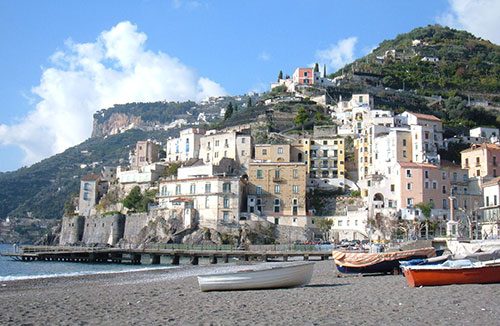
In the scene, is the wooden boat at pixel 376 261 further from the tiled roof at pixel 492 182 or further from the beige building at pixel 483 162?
the beige building at pixel 483 162

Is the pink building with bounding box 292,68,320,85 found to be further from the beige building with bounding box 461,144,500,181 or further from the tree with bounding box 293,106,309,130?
the beige building with bounding box 461,144,500,181

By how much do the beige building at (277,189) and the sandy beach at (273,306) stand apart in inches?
1602

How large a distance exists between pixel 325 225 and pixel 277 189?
7.47 meters

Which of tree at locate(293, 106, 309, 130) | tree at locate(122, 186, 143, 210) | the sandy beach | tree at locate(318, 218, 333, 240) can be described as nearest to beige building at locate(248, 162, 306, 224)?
tree at locate(318, 218, 333, 240)

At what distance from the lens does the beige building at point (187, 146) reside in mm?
87000

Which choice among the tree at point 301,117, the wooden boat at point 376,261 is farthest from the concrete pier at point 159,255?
the tree at point 301,117

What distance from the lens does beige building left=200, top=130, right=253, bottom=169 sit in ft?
248

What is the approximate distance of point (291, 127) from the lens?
86.4 m

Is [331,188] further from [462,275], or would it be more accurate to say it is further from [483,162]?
[462,275]

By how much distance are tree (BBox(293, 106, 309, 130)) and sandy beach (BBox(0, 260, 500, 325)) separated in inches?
2428

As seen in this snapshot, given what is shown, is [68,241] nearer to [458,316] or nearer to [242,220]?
[242,220]

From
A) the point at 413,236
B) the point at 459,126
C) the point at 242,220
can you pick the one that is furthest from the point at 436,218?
the point at 459,126

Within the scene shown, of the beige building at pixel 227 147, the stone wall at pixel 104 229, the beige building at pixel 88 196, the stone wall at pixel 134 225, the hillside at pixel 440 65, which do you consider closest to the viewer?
the stone wall at pixel 134 225

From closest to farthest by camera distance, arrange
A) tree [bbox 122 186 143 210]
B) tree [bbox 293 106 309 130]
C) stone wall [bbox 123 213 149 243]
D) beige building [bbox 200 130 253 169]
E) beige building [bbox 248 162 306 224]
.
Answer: beige building [bbox 248 162 306 224]
stone wall [bbox 123 213 149 243]
beige building [bbox 200 130 253 169]
tree [bbox 122 186 143 210]
tree [bbox 293 106 309 130]
